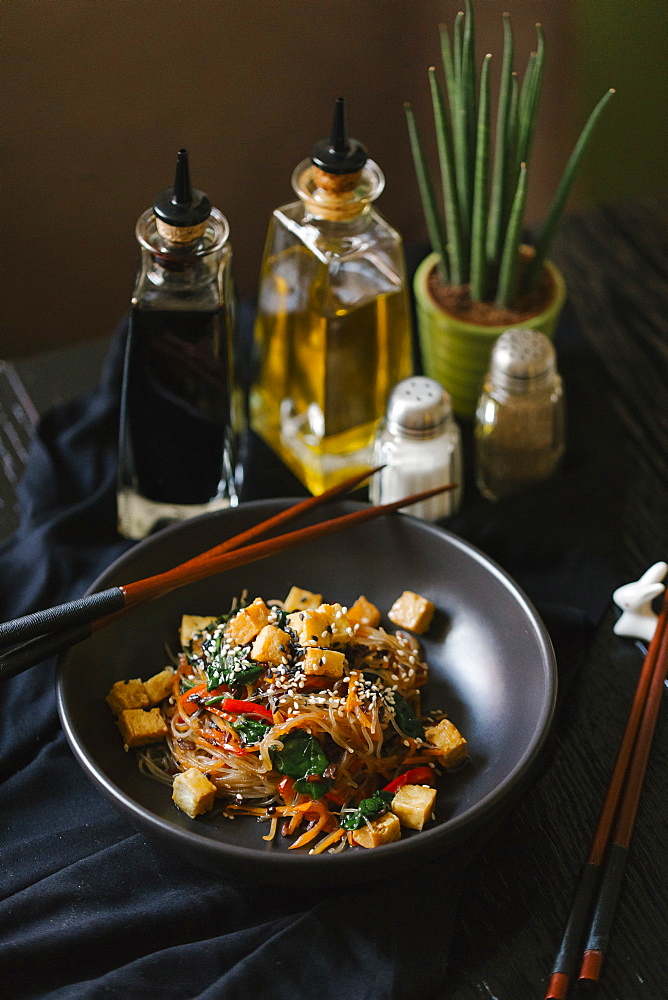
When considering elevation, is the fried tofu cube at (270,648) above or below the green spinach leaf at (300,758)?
above

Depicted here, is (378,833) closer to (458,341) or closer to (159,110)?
(458,341)

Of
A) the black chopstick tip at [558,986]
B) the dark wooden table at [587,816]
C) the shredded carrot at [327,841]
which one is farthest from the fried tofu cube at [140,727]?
the black chopstick tip at [558,986]

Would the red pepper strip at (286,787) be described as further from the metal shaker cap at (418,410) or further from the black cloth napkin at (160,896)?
the metal shaker cap at (418,410)

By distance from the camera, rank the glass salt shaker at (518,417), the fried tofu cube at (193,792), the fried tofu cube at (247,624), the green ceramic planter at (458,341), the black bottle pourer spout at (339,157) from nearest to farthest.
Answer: the fried tofu cube at (193,792) → the fried tofu cube at (247,624) → the black bottle pourer spout at (339,157) → the glass salt shaker at (518,417) → the green ceramic planter at (458,341)

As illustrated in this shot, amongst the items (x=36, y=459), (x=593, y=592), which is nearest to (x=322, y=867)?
(x=593, y=592)

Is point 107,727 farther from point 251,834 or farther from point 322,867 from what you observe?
point 322,867

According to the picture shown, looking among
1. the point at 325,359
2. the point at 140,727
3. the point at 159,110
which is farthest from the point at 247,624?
the point at 159,110

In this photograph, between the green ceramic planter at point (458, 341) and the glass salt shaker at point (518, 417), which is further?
the green ceramic planter at point (458, 341)
